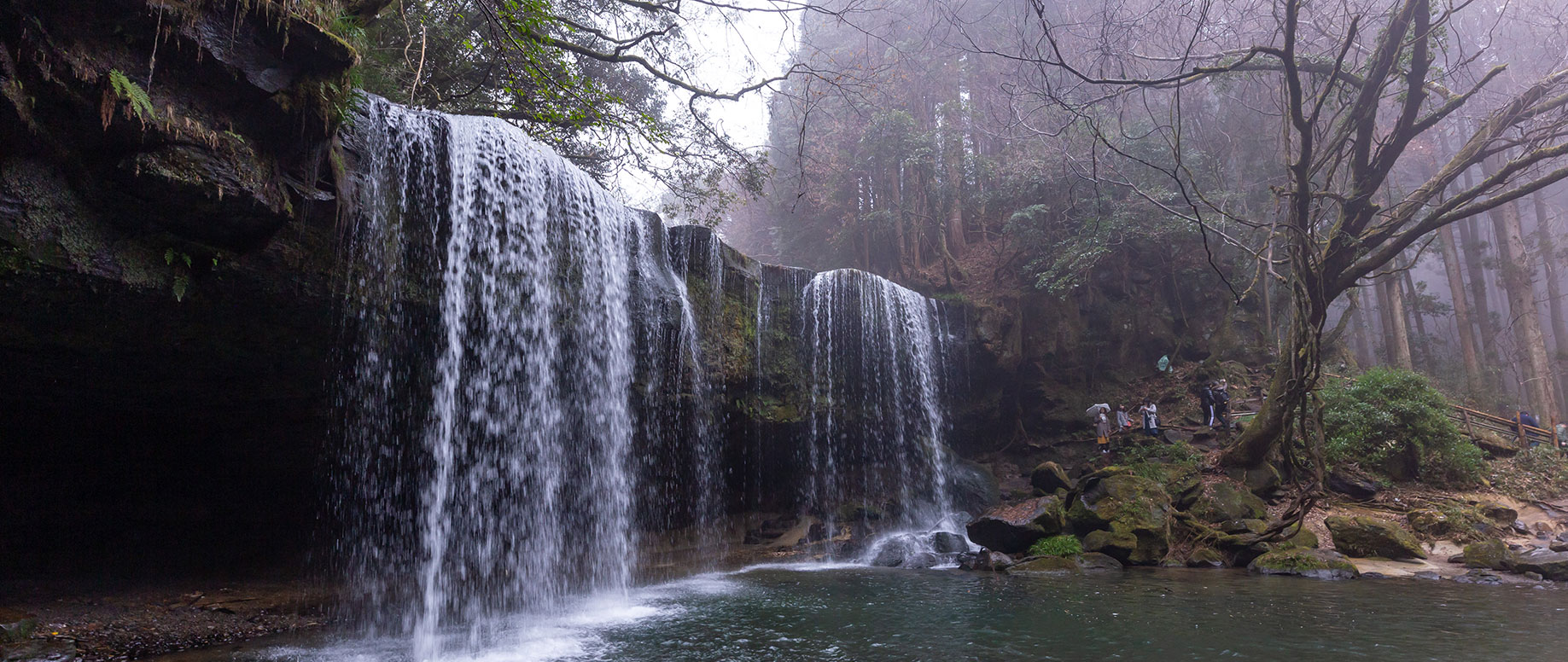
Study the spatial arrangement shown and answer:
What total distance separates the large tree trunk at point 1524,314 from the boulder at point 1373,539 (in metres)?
13.7

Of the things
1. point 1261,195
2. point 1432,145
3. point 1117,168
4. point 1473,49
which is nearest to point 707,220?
point 1117,168

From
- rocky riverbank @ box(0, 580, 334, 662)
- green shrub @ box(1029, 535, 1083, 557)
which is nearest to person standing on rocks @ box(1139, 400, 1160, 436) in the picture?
green shrub @ box(1029, 535, 1083, 557)

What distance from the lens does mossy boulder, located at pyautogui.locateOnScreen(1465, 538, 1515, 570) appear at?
297 inches

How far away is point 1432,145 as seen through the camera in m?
24.8

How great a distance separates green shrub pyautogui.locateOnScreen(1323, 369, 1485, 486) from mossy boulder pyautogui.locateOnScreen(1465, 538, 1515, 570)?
3.87m

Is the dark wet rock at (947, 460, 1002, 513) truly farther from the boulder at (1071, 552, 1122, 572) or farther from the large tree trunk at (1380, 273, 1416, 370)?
the large tree trunk at (1380, 273, 1416, 370)

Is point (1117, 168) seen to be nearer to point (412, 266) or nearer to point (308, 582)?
point (412, 266)

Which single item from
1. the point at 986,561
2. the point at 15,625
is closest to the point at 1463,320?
the point at 986,561

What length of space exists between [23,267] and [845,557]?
10.6 meters

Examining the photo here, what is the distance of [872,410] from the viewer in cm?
1495

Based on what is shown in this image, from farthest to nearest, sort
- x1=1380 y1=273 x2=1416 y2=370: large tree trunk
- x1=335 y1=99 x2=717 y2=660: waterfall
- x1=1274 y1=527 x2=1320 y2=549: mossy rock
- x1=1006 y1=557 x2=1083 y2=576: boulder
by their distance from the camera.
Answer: x1=1380 y1=273 x2=1416 y2=370: large tree trunk < x1=1006 y1=557 x2=1083 y2=576: boulder < x1=1274 y1=527 x2=1320 y2=549: mossy rock < x1=335 y1=99 x2=717 y2=660: waterfall

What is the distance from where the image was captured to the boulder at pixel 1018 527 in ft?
33.4

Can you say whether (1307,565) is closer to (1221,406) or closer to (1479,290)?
(1221,406)

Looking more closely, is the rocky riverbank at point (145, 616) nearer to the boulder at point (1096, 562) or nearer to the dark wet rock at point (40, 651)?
the dark wet rock at point (40, 651)
